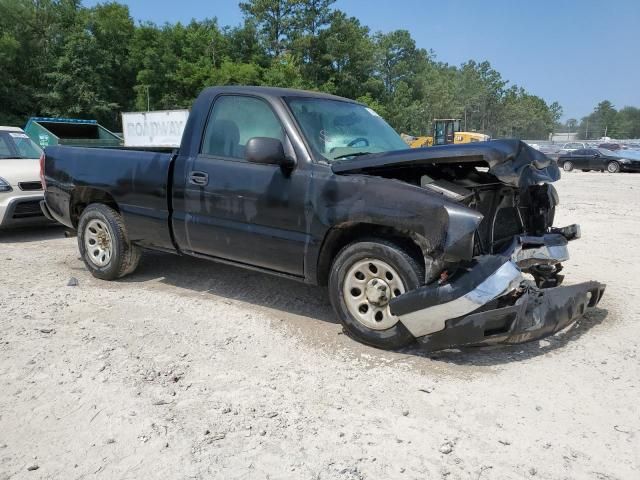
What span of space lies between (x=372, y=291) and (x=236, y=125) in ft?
6.44

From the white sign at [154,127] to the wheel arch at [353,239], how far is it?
32.5ft

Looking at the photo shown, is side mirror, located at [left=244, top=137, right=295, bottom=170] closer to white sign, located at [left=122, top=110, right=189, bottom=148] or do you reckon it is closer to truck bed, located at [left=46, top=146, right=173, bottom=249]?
truck bed, located at [left=46, top=146, right=173, bottom=249]

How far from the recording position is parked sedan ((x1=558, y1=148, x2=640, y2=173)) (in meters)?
26.9

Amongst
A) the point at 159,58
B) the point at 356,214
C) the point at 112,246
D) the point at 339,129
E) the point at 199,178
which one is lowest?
Answer: the point at 112,246

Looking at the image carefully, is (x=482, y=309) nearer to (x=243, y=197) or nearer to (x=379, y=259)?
(x=379, y=259)

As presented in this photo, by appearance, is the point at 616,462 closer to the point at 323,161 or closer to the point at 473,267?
the point at 473,267

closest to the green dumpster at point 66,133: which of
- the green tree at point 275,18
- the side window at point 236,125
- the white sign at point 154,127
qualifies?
the white sign at point 154,127

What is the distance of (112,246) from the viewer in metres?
5.64

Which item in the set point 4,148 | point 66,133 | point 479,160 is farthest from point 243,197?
point 66,133

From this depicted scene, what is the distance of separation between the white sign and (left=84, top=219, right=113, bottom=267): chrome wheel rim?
7800mm

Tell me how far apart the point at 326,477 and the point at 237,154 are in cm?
290

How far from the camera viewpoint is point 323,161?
13.9 feet

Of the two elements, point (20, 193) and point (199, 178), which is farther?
point (20, 193)

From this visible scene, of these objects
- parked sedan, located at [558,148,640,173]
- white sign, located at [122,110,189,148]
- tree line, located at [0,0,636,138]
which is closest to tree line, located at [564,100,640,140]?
tree line, located at [0,0,636,138]
